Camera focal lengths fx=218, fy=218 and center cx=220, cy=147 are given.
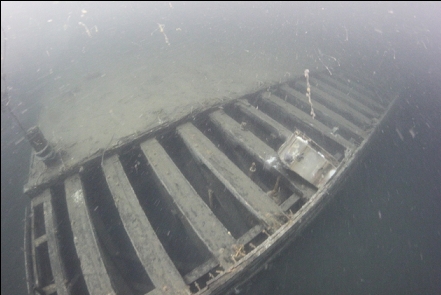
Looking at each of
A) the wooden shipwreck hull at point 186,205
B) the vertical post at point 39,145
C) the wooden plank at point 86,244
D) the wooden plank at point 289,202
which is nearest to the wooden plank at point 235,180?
the wooden shipwreck hull at point 186,205

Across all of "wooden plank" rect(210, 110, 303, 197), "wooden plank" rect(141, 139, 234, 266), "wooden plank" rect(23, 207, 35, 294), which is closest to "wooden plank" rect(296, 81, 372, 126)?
"wooden plank" rect(210, 110, 303, 197)

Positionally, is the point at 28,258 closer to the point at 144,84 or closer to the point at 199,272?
the point at 199,272

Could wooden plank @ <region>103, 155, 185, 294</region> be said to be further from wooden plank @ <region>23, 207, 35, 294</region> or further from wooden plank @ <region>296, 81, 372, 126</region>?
wooden plank @ <region>296, 81, 372, 126</region>

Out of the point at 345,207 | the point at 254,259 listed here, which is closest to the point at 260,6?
the point at 345,207

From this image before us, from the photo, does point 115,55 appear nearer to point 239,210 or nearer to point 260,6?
point 239,210

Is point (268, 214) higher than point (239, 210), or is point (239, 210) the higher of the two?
point (239, 210)

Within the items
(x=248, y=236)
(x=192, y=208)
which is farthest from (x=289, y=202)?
(x=192, y=208)
